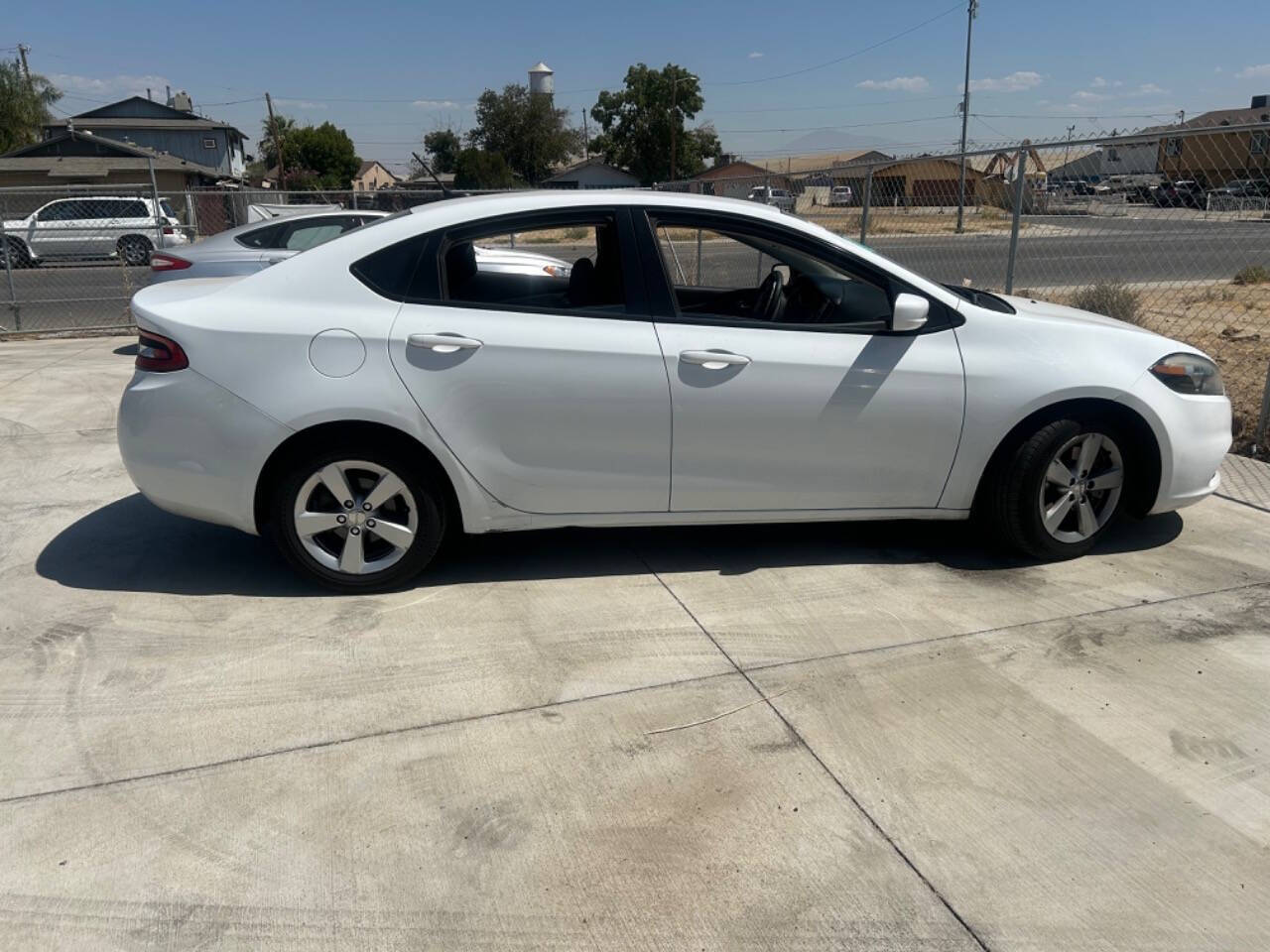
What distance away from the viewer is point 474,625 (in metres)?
4.12

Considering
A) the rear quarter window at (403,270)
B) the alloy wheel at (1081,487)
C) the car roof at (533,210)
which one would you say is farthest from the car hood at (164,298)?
the alloy wheel at (1081,487)

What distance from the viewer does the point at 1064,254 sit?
1034cm

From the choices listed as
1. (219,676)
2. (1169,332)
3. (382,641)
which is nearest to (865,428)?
(382,641)

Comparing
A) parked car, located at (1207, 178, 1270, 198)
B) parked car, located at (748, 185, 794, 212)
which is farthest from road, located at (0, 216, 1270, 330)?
parked car, located at (748, 185, 794, 212)

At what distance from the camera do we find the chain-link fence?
738 cm

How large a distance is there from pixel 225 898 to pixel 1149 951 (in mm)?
2301

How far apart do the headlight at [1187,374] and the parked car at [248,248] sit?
6.84m

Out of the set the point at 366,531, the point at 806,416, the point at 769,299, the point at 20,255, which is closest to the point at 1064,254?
→ the point at 769,299

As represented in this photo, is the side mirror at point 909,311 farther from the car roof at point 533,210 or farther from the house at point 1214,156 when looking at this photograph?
the house at point 1214,156

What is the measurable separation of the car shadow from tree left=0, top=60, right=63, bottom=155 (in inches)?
2350

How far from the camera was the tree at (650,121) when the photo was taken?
72.5m

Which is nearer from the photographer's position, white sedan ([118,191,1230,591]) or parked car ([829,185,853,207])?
white sedan ([118,191,1230,591])

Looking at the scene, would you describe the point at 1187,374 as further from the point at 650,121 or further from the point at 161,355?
the point at 650,121

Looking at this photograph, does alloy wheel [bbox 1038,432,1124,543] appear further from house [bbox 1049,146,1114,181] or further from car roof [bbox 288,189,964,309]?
house [bbox 1049,146,1114,181]
